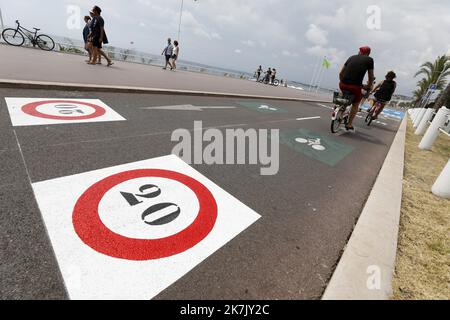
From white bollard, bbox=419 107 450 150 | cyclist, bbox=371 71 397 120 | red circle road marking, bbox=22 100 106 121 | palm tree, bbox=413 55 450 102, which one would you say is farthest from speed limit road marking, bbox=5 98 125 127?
palm tree, bbox=413 55 450 102

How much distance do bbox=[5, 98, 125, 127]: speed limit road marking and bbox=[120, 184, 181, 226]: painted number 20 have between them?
8.80 ft

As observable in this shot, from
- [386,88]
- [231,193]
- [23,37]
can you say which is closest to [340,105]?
[386,88]

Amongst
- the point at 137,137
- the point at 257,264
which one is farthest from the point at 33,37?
the point at 257,264

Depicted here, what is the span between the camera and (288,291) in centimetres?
181

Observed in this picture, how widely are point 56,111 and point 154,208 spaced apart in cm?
372

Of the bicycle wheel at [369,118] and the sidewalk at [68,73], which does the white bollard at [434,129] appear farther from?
the sidewalk at [68,73]

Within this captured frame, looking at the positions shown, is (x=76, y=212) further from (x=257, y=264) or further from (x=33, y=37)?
(x=33, y=37)

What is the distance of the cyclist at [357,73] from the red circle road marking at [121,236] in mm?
6486

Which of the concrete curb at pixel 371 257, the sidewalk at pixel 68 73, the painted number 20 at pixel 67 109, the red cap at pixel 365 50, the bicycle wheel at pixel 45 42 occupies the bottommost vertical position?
the painted number 20 at pixel 67 109

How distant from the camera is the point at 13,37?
12.5 metres

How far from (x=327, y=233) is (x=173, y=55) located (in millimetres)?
18315

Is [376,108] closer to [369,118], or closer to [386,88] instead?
[369,118]

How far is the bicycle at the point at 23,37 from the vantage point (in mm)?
12273

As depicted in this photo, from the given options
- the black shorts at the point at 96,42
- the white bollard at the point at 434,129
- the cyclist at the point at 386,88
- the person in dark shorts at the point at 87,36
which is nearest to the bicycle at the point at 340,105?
the white bollard at the point at 434,129
